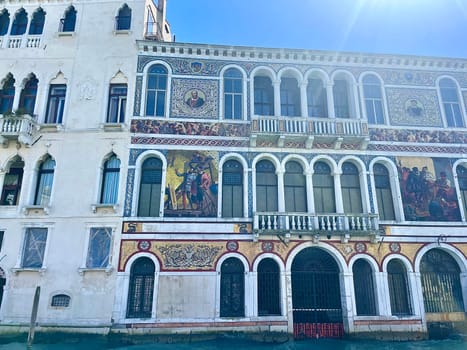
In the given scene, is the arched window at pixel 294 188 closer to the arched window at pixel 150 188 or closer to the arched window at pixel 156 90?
the arched window at pixel 150 188

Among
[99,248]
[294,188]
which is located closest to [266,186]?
[294,188]

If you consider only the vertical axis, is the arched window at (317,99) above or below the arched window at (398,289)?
above

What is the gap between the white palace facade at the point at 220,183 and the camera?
49.2 ft

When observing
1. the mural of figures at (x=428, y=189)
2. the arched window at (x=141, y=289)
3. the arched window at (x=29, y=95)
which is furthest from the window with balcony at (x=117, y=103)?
the mural of figures at (x=428, y=189)

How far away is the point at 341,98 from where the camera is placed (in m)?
19.1

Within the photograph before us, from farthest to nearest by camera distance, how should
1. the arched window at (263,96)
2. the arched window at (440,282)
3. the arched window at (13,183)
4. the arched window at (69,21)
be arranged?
the arched window at (69,21), the arched window at (263,96), the arched window at (13,183), the arched window at (440,282)

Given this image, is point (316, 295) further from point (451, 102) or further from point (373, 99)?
point (451, 102)

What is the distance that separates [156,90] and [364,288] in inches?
568

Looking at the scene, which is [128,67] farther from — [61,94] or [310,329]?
[310,329]

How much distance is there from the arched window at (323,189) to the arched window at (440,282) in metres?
5.21

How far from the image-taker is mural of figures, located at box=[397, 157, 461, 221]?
1683 cm

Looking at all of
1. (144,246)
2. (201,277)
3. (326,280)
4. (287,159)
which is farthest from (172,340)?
(287,159)

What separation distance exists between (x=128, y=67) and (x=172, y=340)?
13654 millimetres

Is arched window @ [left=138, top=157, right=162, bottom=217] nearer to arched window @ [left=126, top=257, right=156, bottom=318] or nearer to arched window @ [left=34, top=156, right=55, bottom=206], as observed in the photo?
arched window @ [left=126, top=257, right=156, bottom=318]
